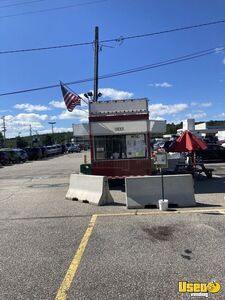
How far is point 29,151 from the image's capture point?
185 ft

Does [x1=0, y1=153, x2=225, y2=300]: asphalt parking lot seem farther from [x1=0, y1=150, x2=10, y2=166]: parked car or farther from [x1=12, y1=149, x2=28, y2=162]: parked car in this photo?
[x1=12, y1=149, x2=28, y2=162]: parked car

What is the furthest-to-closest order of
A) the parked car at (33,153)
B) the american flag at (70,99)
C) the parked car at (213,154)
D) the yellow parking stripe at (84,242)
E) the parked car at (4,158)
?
the parked car at (33,153), the parked car at (4,158), the parked car at (213,154), the american flag at (70,99), the yellow parking stripe at (84,242)

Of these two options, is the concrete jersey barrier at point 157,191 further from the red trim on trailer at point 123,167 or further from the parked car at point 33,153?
the parked car at point 33,153

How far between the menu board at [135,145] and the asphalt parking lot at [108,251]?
5.80 m

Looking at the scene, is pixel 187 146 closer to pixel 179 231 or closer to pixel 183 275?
pixel 179 231

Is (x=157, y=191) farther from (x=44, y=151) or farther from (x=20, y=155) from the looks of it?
(x=44, y=151)

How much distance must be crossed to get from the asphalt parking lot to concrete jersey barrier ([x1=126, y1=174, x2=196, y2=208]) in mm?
470

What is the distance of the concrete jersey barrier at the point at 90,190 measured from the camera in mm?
12125

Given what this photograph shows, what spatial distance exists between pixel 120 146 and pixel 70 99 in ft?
27.3

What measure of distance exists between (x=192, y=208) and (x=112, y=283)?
594 cm

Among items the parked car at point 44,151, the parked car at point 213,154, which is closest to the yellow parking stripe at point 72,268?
the parked car at point 213,154

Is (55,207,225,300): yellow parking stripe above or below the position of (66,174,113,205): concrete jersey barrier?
below

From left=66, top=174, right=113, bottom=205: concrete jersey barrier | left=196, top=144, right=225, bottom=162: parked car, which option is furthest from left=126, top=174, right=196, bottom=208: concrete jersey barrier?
left=196, top=144, right=225, bottom=162: parked car

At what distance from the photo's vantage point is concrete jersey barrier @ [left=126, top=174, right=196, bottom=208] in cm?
1136
